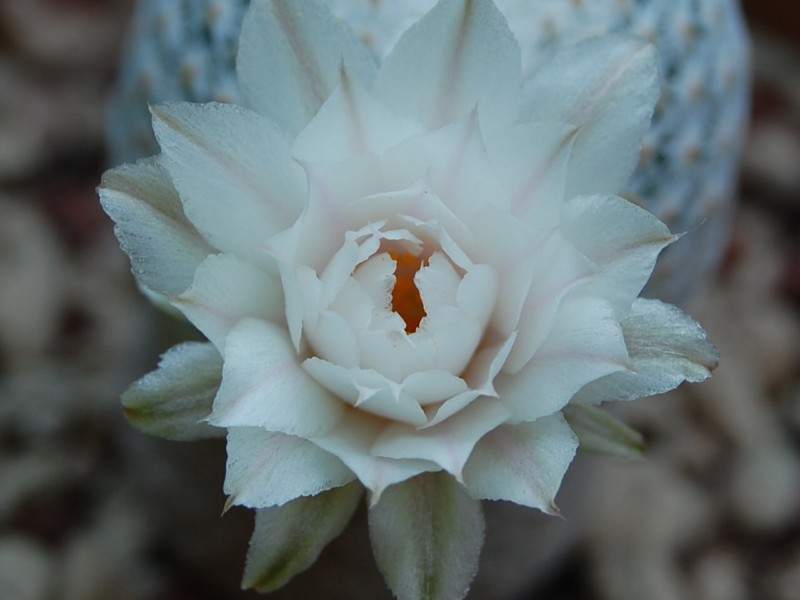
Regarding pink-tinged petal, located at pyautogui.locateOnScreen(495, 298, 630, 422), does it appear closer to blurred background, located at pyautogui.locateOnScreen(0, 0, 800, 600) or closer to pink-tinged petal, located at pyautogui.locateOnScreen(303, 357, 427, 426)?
pink-tinged petal, located at pyautogui.locateOnScreen(303, 357, 427, 426)

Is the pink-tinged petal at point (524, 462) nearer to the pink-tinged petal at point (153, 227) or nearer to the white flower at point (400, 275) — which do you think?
the white flower at point (400, 275)

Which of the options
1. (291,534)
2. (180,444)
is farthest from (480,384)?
(180,444)

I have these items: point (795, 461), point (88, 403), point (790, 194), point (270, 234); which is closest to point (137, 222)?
point (270, 234)

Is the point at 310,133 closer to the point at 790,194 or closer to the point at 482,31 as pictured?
the point at 482,31

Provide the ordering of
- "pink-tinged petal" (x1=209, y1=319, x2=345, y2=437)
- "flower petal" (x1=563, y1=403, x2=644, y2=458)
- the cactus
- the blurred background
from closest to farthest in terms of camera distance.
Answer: "pink-tinged petal" (x1=209, y1=319, x2=345, y2=437) → "flower petal" (x1=563, y1=403, x2=644, y2=458) → the cactus → the blurred background

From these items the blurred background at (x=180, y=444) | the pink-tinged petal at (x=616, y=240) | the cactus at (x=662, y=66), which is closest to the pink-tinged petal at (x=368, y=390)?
the pink-tinged petal at (x=616, y=240)

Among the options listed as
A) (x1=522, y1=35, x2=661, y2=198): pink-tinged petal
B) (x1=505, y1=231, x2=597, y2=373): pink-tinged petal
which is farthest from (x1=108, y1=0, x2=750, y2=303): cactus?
(x1=505, y1=231, x2=597, y2=373): pink-tinged petal

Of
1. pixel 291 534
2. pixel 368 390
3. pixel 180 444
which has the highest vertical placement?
pixel 368 390

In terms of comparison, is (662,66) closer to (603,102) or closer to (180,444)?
(603,102)
